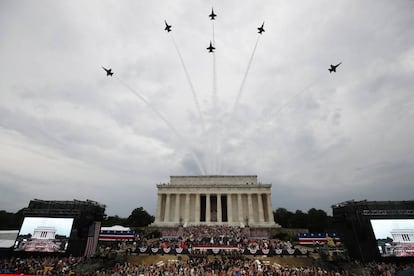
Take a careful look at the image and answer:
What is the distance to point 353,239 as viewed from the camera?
2898 centimetres

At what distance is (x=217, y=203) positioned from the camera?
7119 centimetres

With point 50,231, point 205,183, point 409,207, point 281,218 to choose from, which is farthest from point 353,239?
point 281,218

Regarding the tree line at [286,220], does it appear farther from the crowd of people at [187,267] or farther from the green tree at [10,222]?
the crowd of people at [187,267]

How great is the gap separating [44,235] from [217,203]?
4847 cm

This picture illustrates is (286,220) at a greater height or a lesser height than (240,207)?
lesser

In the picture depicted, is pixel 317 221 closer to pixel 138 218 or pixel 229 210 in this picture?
pixel 229 210

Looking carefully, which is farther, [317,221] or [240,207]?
[317,221]

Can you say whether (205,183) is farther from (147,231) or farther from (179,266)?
(179,266)

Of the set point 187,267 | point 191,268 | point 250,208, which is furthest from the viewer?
point 250,208

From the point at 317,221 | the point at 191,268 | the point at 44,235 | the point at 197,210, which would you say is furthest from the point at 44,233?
the point at 317,221

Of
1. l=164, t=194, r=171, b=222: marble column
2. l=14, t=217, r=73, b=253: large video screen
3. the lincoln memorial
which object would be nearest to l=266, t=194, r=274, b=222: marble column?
the lincoln memorial

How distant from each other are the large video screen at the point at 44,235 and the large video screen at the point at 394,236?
132ft

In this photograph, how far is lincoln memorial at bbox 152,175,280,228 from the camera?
224 ft

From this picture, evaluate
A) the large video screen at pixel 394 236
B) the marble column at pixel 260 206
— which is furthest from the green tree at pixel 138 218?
the large video screen at pixel 394 236
